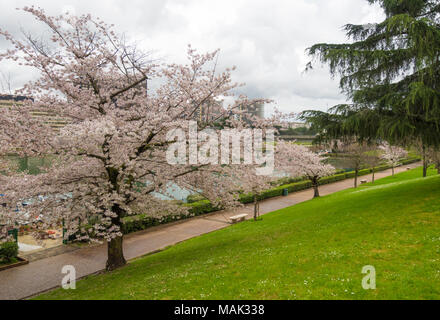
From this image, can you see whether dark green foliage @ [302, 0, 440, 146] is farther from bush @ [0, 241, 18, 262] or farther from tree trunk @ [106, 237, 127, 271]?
bush @ [0, 241, 18, 262]

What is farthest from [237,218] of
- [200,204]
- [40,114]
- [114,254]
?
[40,114]

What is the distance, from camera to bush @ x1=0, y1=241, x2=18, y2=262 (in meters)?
10.5

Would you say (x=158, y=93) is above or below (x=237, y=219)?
above

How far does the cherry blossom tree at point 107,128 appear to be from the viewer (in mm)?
6988

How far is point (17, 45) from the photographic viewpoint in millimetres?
7301

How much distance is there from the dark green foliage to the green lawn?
2.71 metres

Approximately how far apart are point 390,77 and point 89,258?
13469 millimetres

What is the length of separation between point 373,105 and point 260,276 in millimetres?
7305

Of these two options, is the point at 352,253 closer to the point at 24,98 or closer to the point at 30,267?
the point at 24,98

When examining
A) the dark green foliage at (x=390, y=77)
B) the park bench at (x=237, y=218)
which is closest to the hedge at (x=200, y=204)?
the park bench at (x=237, y=218)

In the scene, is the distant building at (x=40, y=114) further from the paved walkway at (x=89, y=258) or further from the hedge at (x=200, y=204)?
the paved walkway at (x=89, y=258)

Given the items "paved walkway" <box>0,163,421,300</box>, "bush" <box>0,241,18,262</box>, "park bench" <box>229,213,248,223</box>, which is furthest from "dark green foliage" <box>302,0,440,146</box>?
"bush" <box>0,241,18,262</box>
